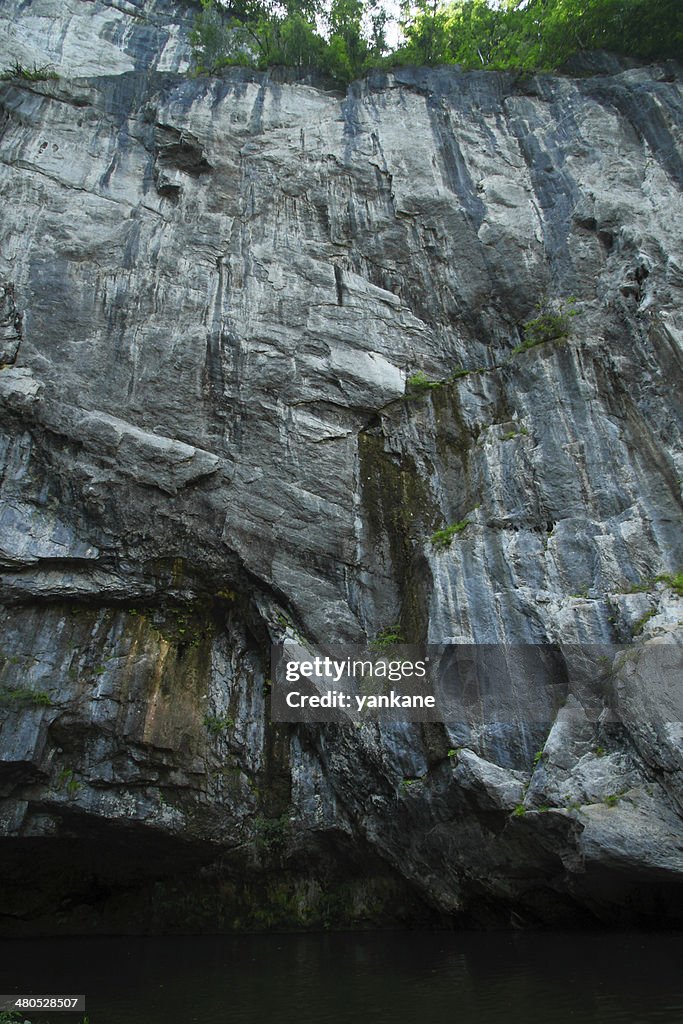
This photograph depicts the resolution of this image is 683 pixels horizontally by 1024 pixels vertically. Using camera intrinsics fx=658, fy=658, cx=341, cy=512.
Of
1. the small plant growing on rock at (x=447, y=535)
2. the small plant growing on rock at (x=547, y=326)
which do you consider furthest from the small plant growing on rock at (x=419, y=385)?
the small plant growing on rock at (x=447, y=535)

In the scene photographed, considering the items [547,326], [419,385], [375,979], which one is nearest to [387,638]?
[375,979]

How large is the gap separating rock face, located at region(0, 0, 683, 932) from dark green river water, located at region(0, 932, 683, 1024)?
1086 mm

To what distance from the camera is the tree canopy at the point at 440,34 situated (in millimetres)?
19531

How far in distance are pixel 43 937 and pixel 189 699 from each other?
5.70 meters

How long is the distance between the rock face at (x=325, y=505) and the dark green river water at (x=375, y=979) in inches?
42.8

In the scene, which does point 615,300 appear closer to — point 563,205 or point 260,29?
point 563,205

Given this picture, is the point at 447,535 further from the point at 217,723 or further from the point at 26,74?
the point at 26,74

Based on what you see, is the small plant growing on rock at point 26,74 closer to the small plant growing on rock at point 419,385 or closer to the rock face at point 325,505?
the rock face at point 325,505

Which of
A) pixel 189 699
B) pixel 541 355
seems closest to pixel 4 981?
pixel 189 699

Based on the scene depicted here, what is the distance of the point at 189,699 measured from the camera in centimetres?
1266

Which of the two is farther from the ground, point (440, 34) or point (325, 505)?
point (440, 34)

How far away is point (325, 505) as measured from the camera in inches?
519

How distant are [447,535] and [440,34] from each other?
61.4 feet

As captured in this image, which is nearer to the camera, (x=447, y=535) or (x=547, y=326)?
(x=447, y=535)
